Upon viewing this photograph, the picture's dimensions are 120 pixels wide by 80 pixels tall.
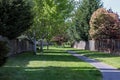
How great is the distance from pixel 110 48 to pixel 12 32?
2264 cm

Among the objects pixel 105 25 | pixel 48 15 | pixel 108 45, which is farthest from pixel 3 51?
pixel 105 25

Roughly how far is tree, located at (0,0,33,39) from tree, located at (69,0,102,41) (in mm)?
34254

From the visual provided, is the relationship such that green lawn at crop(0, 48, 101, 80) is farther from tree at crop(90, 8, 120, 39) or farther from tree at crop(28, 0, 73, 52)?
tree at crop(90, 8, 120, 39)

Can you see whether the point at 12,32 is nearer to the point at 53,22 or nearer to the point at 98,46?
the point at 53,22

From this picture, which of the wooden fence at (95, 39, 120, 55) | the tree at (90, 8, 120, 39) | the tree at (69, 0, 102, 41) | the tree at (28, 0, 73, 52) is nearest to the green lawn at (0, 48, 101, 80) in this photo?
the tree at (28, 0, 73, 52)

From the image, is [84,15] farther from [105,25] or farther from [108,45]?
[108,45]

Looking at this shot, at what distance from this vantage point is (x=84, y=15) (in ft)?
222

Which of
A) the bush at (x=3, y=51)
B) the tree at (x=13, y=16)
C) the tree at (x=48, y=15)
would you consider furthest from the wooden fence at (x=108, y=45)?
the bush at (x=3, y=51)

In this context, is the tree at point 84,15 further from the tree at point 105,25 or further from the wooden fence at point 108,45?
the tree at point 105,25

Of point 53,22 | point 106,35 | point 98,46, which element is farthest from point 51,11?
point 98,46

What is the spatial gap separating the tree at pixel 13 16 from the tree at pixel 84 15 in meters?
34.3

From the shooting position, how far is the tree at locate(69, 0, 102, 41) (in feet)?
221

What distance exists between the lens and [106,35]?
183 feet

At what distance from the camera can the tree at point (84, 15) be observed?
6750 cm
